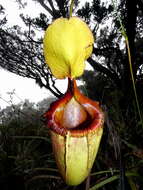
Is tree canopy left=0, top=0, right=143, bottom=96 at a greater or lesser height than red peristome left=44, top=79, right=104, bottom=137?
greater

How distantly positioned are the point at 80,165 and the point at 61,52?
0.27 metres

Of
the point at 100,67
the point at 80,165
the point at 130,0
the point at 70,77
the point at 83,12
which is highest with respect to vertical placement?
the point at 83,12

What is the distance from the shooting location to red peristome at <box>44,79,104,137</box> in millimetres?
612

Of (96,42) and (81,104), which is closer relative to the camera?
(81,104)

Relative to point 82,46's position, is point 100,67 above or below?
above

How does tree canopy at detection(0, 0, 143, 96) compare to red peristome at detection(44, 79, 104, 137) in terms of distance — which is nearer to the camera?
red peristome at detection(44, 79, 104, 137)

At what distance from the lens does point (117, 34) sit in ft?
19.8

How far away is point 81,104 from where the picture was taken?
75cm

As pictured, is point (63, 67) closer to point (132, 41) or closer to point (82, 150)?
point (82, 150)

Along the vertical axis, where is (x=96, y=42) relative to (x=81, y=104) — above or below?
above

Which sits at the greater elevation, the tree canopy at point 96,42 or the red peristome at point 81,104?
the tree canopy at point 96,42

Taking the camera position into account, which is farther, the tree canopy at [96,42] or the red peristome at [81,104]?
the tree canopy at [96,42]

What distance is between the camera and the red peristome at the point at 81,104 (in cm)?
61

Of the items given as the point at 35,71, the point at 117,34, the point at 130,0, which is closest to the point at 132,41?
the point at 130,0
